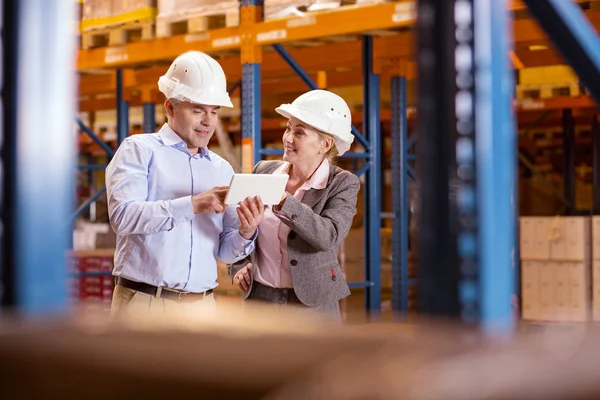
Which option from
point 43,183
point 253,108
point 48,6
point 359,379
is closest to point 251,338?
point 359,379

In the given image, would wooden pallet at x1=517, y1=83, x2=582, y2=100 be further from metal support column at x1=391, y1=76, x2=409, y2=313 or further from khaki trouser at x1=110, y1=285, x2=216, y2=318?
khaki trouser at x1=110, y1=285, x2=216, y2=318

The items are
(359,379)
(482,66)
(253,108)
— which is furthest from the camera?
(253,108)

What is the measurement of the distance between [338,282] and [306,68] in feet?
20.5

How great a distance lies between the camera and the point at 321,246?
370 centimetres

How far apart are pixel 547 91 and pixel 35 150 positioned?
10969mm

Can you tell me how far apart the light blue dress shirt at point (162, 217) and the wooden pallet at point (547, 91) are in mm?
8887

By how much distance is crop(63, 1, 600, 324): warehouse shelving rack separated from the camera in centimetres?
721

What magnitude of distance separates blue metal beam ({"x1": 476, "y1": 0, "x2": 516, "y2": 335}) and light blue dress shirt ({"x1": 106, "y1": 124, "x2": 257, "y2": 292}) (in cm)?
206

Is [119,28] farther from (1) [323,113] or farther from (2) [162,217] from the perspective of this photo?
(2) [162,217]

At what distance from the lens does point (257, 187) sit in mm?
3518

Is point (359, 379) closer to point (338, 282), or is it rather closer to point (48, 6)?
point (48, 6)

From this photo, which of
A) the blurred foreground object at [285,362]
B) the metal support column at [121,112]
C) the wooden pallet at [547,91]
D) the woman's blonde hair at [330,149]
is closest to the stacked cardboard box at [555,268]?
the wooden pallet at [547,91]

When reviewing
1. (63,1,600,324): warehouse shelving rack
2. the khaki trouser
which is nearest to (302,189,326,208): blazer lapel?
the khaki trouser

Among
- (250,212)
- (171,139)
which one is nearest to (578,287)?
(250,212)
